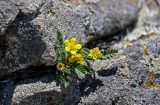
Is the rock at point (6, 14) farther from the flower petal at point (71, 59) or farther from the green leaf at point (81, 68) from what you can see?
the green leaf at point (81, 68)

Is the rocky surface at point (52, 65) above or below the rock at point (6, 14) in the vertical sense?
below

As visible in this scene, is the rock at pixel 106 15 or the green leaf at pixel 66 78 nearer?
the green leaf at pixel 66 78

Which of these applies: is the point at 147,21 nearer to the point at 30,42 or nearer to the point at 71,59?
the point at 71,59

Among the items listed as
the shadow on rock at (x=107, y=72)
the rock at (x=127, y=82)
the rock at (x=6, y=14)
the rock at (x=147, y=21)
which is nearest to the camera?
the rock at (x=6, y=14)

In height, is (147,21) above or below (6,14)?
below

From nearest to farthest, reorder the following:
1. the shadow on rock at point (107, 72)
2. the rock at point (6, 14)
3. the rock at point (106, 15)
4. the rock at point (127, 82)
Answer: the rock at point (6, 14), the rock at point (127, 82), the shadow on rock at point (107, 72), the rock at point (106, 15)

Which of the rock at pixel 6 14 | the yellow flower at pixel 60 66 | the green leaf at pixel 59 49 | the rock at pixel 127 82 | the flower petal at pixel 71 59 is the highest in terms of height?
the rock at pixel 6 14

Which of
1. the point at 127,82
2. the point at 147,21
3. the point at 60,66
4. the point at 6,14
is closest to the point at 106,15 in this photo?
the point at 147,21

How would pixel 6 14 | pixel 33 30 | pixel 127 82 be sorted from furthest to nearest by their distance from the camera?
pixel 127 82, pixel 33 30, pixel 6 14

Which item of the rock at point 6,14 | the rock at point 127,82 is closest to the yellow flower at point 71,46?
the rock at point 127,82
